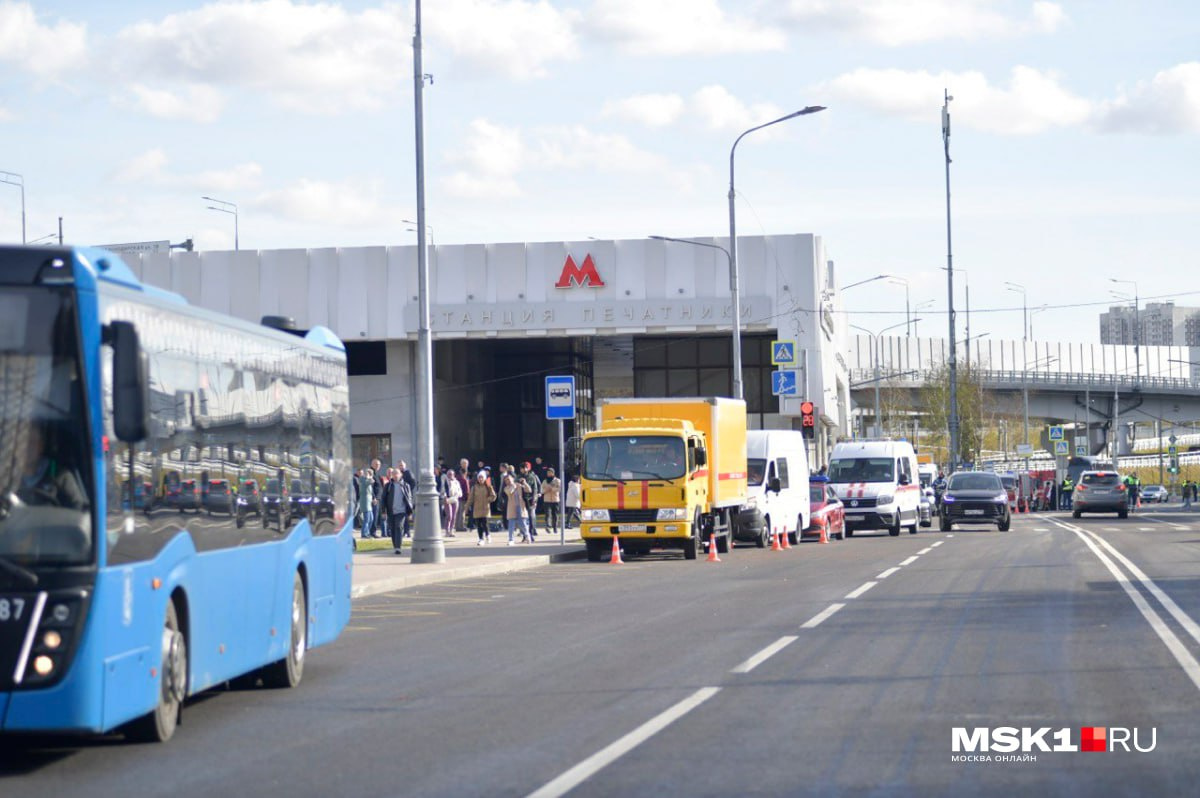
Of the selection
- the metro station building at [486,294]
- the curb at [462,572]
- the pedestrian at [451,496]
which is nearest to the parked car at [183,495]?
the curb at [462,572]

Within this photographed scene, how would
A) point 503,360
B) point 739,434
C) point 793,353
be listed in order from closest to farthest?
point 739,434
point 793,353
point 503,360

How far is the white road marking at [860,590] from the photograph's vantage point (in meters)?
20.5

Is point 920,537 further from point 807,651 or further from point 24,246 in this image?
point 24,246

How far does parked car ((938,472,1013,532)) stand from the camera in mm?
46938

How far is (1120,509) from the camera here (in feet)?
190

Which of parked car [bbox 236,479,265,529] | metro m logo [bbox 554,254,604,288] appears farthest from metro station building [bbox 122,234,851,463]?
parked car [bbox 236,479,265,529]

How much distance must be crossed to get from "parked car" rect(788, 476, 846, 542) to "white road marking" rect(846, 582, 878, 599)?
18897 millimetres

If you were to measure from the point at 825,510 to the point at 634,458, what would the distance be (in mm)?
12321

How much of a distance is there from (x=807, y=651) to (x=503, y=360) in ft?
184

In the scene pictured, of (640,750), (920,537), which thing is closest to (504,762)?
(640,750)

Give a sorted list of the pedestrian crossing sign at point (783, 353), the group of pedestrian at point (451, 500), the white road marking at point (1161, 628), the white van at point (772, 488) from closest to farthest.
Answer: the white road marking at point (1161, 628) < the group of pedestrian at point (451, 500) < the white van at point (772, 488) < the pedestrian crossing sign at point (783, 353)

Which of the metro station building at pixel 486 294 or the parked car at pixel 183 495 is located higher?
the metro station building at pixel 486 294

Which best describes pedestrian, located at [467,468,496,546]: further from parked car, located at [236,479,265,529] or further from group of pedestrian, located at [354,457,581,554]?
parked car, located at [236,479,265,529]

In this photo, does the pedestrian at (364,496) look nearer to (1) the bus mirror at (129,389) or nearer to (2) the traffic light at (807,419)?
(2) the traffic light at (807,419)
